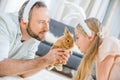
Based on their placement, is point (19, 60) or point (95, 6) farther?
point (95, 6)

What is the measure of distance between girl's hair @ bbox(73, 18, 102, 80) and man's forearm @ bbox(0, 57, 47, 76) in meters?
0.10

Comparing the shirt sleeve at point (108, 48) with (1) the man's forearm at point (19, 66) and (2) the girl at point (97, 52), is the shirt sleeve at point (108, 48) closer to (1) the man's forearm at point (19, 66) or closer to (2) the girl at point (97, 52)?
(2) the girl at point (97, 52)

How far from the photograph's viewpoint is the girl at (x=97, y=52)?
0.65 metres

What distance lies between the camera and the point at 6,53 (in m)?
0.63

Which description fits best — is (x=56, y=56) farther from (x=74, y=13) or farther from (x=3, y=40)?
(x=74, y=13)

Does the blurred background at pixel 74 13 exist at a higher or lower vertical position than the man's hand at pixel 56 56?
higher

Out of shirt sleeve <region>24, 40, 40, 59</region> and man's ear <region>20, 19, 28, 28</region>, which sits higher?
man's ear <region>20, 19, 28, 28</region>

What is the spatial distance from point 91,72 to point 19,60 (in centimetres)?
20

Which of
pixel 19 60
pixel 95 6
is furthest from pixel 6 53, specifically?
pixel 95 6

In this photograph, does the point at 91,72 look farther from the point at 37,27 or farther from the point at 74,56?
the point at 37,27

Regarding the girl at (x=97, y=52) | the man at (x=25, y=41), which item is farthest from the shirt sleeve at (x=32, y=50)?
the girl at (x=97, y=52)

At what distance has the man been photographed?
2.13 feet

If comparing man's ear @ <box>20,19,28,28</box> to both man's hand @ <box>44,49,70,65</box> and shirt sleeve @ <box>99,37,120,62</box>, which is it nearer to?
man's hand @ <box>44,49,70,65</box>

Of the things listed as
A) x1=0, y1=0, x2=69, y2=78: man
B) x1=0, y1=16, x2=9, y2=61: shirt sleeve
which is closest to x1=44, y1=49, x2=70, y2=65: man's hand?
x1=0, y1=0, x2=69, y2=78: man
